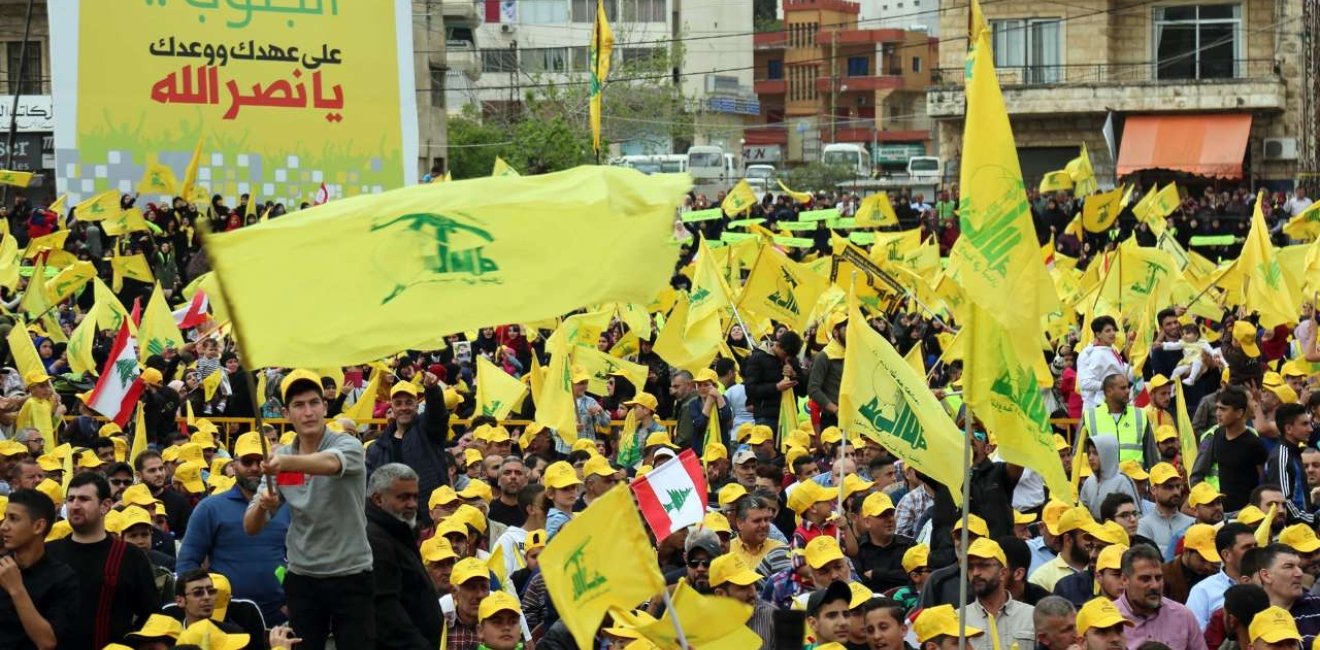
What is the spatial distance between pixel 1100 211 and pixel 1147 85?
19.8 metres

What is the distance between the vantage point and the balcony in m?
46.2

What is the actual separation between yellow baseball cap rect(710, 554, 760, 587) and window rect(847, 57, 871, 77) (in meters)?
86.1

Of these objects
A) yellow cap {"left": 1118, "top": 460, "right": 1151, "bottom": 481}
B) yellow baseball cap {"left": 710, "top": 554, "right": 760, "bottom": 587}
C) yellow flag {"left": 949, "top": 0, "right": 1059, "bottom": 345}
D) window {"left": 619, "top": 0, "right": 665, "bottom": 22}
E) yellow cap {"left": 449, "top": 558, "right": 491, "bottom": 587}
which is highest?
window {"left": 619, "top": 0, "right": 665, "bottom": 22}

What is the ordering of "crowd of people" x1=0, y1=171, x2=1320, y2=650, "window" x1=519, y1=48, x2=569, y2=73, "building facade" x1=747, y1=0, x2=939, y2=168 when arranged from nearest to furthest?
1. "crowd of people" x1=0, y1=171, x2=1320, y2=650
2. "window" x1=519, y1=48, x2=569, y2=73
3. "building facade" x1=747, y1=0, x2=939, y2=168

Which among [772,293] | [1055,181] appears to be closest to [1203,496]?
[772,293]

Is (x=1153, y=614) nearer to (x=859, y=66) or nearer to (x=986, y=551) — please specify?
(x=986, y=551)

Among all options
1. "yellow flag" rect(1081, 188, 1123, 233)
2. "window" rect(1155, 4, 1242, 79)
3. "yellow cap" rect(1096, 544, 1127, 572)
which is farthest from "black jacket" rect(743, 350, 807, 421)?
"window" rect(1155, 4, 1242, 79)

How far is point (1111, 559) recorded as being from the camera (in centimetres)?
982

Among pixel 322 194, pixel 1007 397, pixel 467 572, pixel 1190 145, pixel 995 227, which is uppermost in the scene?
pixel 995 227

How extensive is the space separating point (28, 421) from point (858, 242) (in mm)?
13384

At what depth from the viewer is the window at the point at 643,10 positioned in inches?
3342

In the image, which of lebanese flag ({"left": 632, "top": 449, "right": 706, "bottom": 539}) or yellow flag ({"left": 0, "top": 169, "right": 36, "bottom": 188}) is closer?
lebanese flag ({"left": 632, "top": 449, "right": 706, "bottom": 539})

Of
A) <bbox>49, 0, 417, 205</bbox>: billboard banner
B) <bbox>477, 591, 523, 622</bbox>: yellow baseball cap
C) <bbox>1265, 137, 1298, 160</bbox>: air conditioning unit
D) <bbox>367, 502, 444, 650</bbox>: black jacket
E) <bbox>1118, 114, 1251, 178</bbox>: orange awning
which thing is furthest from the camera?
<bbox>1118, 114, 1251, 178</bbox>: orange awning

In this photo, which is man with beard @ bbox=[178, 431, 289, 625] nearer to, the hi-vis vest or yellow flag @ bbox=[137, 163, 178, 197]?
the hi-vis vest
